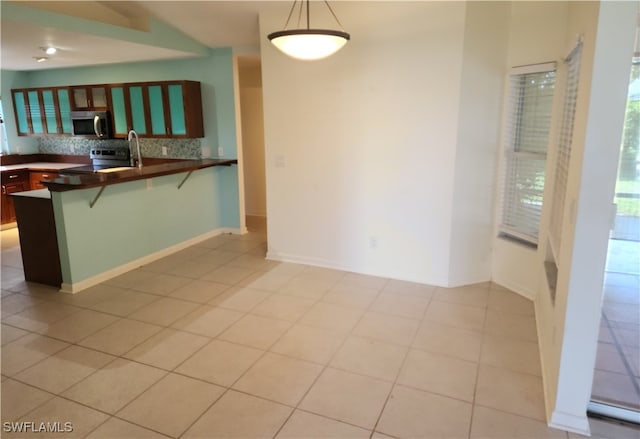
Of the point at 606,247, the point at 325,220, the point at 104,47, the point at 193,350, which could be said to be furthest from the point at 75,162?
the point at 606,247

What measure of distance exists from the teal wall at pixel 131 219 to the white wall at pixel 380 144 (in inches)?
48.8

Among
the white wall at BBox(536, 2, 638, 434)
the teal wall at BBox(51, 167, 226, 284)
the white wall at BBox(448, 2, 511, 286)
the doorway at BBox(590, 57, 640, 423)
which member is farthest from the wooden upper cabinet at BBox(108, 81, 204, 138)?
the doorway at BBox(590, 57, 640, 423)

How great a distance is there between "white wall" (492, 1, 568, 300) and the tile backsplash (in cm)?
383

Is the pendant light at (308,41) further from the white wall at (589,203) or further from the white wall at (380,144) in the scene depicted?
the white wall at (589,203)

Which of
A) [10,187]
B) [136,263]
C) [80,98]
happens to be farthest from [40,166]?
[136,263]

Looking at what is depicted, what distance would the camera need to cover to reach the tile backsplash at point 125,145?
560cm

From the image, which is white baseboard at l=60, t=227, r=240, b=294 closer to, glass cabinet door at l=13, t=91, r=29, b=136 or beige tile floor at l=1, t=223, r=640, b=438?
beige tile floor at l=1, t=223, r=640, b=438

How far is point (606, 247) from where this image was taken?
1853 mm

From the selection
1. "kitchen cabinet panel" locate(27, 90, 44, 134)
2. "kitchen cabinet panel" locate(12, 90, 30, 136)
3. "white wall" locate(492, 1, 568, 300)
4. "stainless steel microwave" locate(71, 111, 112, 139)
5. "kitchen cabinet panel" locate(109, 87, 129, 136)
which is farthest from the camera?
"kitchen cabinet panel" locate(12, 90, 30, 136)

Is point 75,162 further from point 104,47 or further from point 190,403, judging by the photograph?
point 190,403

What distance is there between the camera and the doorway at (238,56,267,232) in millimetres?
6199

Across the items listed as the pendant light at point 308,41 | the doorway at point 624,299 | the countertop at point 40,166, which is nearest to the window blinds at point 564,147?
the doorway at point 624,299

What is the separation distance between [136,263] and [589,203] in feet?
13.2

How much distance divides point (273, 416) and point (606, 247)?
1.78m
